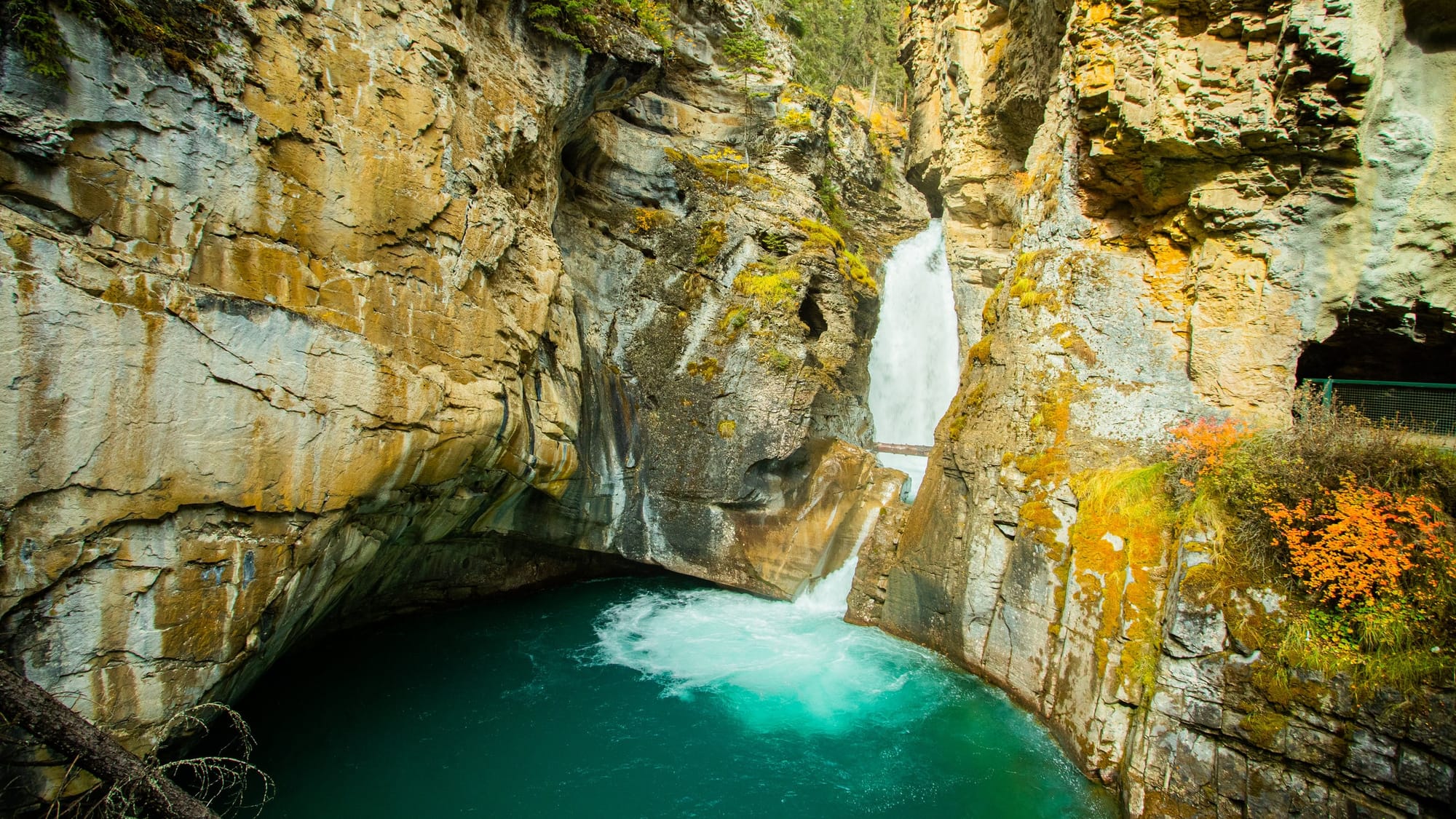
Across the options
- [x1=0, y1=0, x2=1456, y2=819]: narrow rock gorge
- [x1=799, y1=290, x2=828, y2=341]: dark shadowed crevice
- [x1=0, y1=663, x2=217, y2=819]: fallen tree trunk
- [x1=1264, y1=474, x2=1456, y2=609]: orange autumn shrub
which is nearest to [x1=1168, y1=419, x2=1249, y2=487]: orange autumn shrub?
[x1=0, y1=0, x2=1456, y2=819]: narrow rock gorge

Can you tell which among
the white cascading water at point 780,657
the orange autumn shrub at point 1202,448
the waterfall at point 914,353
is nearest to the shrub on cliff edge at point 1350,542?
the orange autumn shrub at point 1202,448

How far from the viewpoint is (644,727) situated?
28.4ft

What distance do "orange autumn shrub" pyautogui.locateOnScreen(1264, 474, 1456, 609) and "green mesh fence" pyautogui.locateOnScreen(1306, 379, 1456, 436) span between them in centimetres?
302

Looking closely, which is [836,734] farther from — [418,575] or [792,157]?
[792,157]

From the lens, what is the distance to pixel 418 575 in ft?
38.5

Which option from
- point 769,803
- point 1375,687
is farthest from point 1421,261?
point 769,803

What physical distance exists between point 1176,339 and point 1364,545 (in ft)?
13.7

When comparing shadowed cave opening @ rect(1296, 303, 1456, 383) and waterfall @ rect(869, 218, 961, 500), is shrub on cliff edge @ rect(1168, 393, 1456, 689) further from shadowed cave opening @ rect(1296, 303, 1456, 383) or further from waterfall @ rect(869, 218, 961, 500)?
waterfall @ rect(869, 218, 961, 500)

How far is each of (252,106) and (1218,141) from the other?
39.0 feet

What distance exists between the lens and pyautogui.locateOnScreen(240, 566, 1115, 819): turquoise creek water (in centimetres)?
720

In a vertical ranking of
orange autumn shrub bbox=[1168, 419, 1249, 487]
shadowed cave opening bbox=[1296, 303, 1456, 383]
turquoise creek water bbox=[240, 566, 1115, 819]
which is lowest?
turquoise creek water bbox=[240, 566, 1115, 819]

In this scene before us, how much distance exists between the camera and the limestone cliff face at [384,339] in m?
5.14

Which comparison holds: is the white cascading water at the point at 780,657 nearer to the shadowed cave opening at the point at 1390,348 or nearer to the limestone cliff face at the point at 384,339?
the limestone cliff face at the point at 384,339

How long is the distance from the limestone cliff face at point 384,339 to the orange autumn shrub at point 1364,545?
7.75 metres
